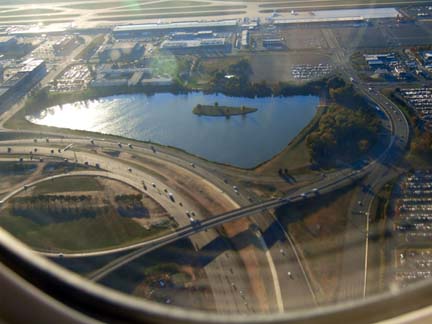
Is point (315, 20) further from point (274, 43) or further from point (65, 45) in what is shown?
point (65, 45)

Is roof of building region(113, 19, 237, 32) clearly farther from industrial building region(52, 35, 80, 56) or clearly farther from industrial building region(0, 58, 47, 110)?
industrial building region(0, 58, 47, 110)

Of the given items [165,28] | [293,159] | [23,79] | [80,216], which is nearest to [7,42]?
[23,79]

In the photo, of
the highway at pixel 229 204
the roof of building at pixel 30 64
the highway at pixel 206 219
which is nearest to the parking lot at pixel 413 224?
the highway at pixel 229 204

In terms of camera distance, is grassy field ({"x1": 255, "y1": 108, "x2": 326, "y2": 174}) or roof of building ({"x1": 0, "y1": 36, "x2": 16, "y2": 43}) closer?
grassy field ({"x1": 255, "y1": 108, "x2": 326, "y2": 174})

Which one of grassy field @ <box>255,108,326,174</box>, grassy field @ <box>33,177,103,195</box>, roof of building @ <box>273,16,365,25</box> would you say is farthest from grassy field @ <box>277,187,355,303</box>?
roof of building @ <box>273,16,365,25</box>

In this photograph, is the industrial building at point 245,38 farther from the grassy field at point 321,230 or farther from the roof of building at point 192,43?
the grassy field at point 321,230

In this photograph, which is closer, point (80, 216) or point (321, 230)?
point (321, 230)

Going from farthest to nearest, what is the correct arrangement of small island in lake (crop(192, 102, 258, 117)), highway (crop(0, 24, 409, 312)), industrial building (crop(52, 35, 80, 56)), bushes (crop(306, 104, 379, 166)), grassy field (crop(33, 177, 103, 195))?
industrial building (crop(52, 35, 80, 56)), small island in lake (crop(192, 102, 258, 117)), bushes (crop(306, 104, 379, 166)), grassy field (crop(33, 177, 103, 195)), highway (crop(0, 24, 409, 312))
